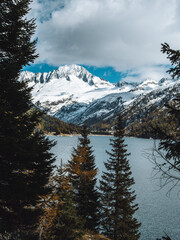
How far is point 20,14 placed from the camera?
1066 centimetres

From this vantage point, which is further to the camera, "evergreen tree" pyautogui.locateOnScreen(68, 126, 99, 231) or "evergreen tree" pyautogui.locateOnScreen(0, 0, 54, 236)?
"evergreen tree" pyautogui.locateOnScreen(68, 126, 99, 231)

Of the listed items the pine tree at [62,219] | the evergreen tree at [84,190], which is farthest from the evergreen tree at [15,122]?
the evergreen tree at [84,190]

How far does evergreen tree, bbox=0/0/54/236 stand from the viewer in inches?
362

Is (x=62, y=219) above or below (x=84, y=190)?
below

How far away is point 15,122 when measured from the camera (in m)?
9.48

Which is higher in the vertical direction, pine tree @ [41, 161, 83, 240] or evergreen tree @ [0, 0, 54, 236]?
evergreen tree @ [0, 0, 54, 236]

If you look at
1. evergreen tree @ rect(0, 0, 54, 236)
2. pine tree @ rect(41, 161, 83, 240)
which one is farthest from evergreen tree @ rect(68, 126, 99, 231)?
evergreen tree @ rect(0, 0, 54, 236)

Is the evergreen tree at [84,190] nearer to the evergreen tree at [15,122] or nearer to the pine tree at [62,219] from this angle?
the pine tree at [62,219]

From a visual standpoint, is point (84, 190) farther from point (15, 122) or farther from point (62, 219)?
point (15, 122)

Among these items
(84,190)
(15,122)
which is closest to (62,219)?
(84,190)

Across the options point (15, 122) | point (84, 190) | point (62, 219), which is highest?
point (15, 122)

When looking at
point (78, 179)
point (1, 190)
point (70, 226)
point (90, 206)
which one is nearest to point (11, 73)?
point (1, 190)

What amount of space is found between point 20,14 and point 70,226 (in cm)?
1653

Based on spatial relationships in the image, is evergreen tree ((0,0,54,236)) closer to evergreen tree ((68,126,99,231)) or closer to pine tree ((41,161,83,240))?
pine tree ((41,161,83,240))
